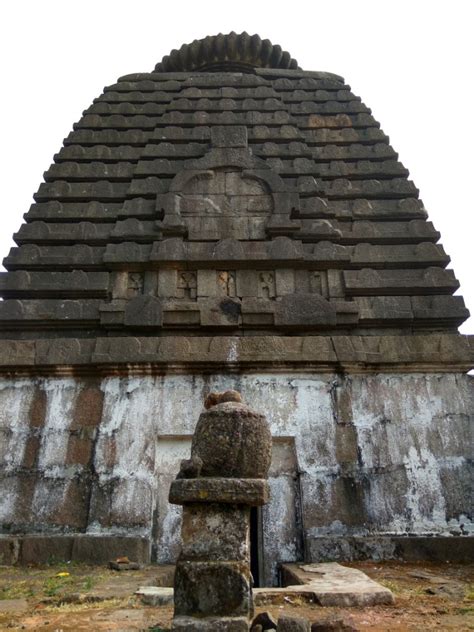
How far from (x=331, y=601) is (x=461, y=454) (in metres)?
3.55

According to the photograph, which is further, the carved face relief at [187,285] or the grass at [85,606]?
the carved face relief at [187,285]

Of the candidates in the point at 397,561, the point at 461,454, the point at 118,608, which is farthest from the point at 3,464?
the point at 461,454

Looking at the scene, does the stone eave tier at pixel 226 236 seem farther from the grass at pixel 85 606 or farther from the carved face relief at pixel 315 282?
the grass at pixel 85 606

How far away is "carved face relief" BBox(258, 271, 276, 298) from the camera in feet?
27.2

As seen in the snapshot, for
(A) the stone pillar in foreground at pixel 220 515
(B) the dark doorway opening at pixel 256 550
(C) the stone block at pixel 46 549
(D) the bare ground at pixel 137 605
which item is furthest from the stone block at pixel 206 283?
(A) the stone pillar in foreground at pixel 220 515

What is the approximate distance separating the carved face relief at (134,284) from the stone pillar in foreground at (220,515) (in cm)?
471

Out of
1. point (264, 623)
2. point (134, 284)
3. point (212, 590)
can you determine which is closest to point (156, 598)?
point (212, 590)

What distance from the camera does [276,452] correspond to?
7082 mm

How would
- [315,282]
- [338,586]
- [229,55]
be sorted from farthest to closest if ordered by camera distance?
[229,55] < [315,282] < [338,586]

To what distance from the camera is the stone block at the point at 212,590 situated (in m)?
3.30

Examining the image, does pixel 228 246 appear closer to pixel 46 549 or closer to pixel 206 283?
pixel 206 283

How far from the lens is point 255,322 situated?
7.86 m

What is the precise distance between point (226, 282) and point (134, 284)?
4.51 ft

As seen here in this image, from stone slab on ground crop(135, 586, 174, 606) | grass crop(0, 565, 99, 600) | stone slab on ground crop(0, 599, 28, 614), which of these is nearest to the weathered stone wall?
grass crop(0, 565, 99, 600)
